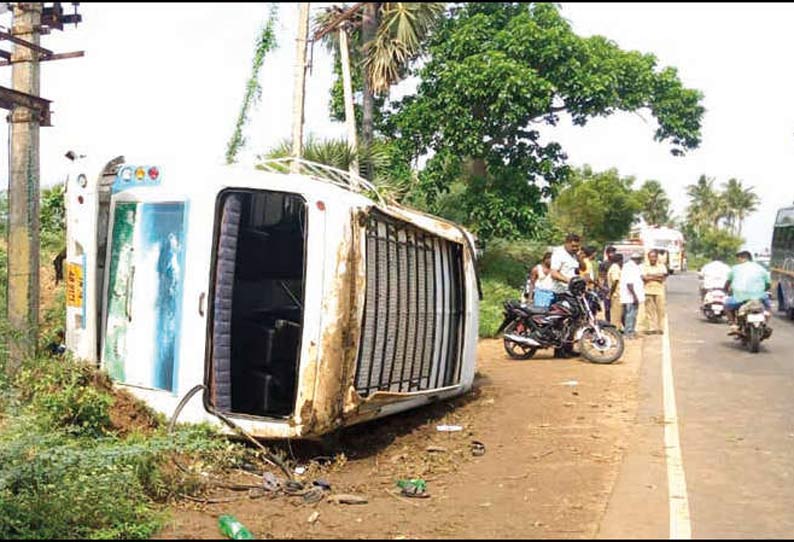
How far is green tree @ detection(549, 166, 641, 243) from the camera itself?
38.5 m

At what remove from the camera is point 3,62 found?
25.7 ft

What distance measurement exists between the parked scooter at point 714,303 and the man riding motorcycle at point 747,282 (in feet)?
15.3

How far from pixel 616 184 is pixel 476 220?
21523 mm

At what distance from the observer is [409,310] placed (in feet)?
26.0

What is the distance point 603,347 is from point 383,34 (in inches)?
325

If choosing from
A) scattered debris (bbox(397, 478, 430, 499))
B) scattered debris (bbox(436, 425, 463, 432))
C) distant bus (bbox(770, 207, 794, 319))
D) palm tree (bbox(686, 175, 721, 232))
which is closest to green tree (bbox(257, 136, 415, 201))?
scattered debris (bbox(436, 425, 463, 432))

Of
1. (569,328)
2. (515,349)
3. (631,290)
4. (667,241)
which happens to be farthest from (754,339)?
(667,241)

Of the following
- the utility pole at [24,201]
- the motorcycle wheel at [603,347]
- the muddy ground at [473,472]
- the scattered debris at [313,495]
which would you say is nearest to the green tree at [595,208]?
the motorcycle wheel at [603,347]

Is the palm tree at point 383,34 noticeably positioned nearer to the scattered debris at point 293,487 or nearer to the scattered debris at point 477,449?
the scattered debris at point 477,449

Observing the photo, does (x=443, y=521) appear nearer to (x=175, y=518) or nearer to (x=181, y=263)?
(x=175, y=518)

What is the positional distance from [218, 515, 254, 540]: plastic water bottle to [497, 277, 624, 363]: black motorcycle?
28.2 feet

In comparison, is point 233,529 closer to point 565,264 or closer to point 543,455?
point 543,455

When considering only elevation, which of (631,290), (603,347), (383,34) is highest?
(383,34)

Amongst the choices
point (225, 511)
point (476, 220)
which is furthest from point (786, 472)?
point (476, 220)
